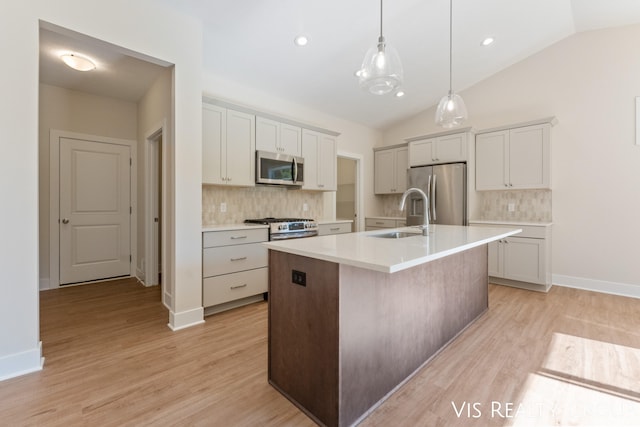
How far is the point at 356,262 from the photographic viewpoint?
1.25 metres

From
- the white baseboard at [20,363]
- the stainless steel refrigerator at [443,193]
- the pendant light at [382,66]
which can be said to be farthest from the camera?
the stainless steel refrigerator at [443,193]

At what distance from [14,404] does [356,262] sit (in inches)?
81.4

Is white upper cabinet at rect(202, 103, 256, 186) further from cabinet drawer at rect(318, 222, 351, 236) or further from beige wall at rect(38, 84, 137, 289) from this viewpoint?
beige wall at rect(38, 84, 137, 289)

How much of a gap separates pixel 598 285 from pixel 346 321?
167 inches

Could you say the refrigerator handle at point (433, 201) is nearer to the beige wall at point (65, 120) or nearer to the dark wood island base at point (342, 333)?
the dark wood island base at point (342, 333)

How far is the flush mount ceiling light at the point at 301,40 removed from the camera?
3.09m

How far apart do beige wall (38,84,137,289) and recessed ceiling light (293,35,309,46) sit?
287 cm

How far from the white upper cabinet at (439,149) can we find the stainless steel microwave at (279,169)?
2.09m

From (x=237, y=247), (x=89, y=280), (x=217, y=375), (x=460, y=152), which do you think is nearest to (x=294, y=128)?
(x=237, y=247)

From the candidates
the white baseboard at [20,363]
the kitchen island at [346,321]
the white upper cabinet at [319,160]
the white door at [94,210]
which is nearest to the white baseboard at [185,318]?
the white baseboard at [20,363]

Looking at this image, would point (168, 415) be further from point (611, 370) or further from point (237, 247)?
point (611, 370)

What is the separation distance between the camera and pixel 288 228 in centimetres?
342

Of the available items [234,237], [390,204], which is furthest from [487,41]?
[234,237]

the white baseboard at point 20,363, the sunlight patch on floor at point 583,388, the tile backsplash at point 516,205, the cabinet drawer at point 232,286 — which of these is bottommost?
the sunlight patch on floor at point 583,388
